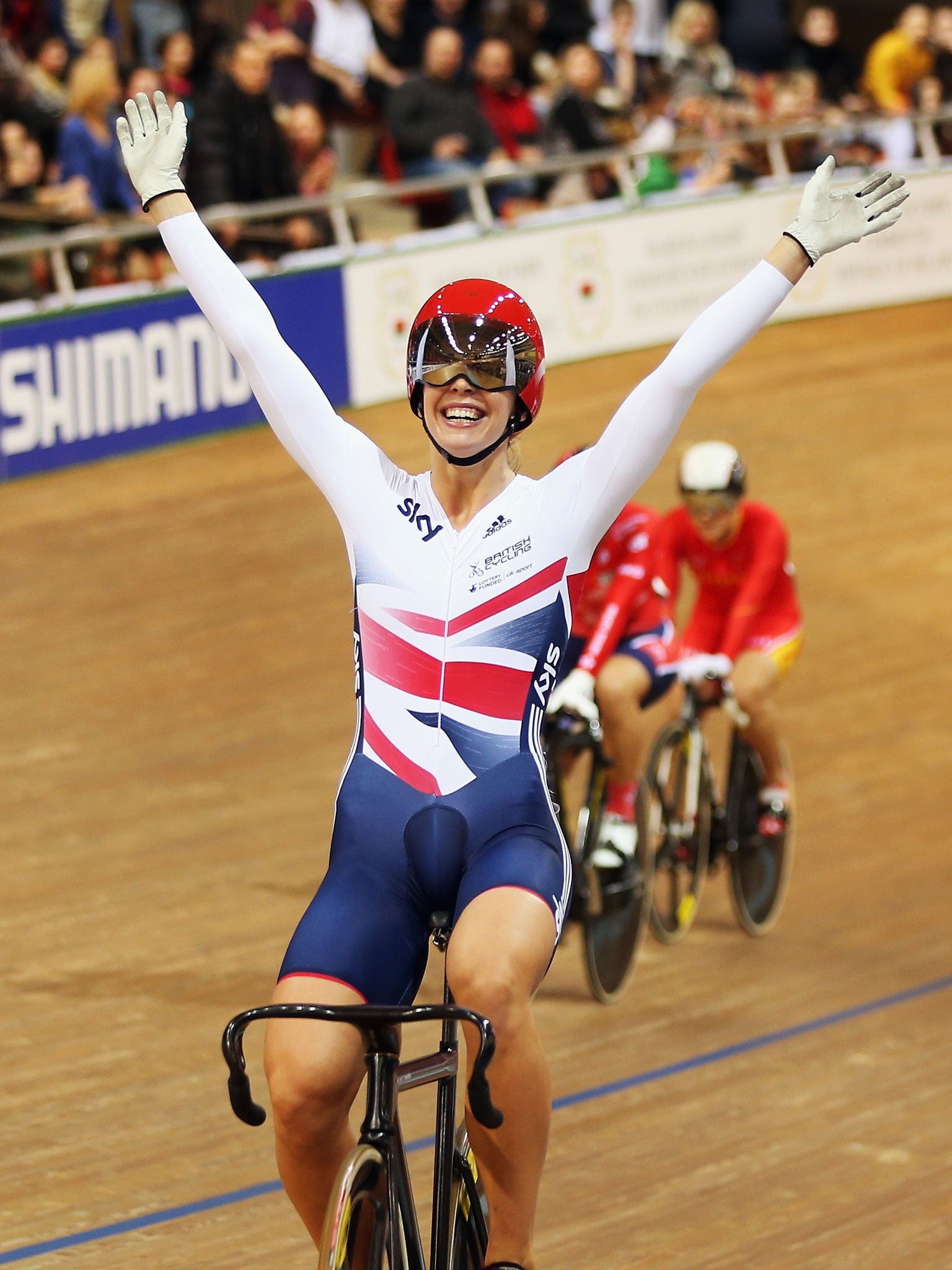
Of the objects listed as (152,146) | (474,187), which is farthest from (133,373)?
(152,146)

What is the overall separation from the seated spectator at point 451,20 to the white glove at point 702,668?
7.44 meters

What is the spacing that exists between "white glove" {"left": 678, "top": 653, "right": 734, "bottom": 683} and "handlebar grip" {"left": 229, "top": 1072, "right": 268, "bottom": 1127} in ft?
12.2

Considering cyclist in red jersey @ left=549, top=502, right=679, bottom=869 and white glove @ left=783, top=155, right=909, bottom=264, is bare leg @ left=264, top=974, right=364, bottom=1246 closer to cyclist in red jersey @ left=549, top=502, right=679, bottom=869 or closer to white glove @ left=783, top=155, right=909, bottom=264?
white glove @ left=783, top=155, right=909, bottom=264

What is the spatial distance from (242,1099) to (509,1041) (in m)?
0.38

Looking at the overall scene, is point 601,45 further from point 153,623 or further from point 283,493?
point 153,623

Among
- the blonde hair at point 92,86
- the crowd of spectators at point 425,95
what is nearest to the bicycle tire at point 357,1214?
the crowd of spectators at point 425,95

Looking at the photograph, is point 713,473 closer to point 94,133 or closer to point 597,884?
point 597,884

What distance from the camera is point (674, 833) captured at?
651 cm

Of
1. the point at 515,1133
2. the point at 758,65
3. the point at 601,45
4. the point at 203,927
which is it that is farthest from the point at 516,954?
the point at 758,65

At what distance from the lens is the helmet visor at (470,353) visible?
120 inches

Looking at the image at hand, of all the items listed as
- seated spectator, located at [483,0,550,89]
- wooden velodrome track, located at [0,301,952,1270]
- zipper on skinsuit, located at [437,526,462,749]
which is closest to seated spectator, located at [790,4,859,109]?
seated spectator, located at [483,0,550,89]

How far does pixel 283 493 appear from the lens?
10.8 meters

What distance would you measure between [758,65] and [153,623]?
31.6 feet

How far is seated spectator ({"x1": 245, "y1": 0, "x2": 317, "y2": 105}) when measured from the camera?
12.4 m
